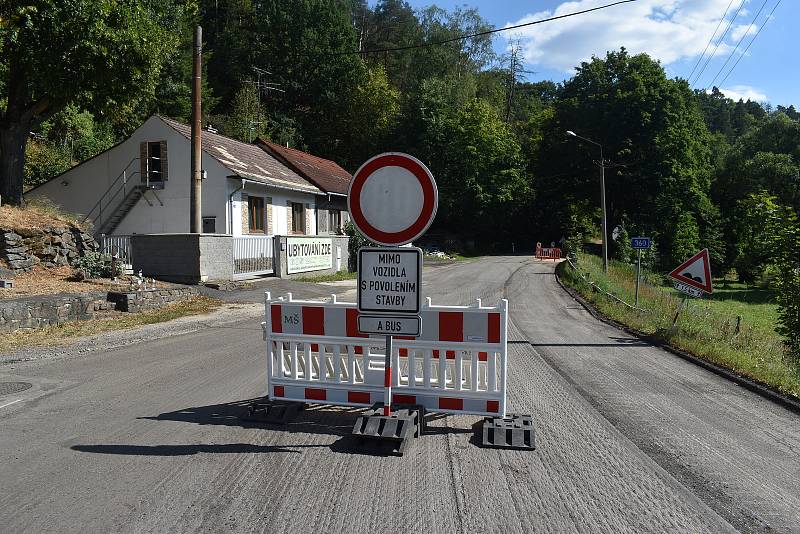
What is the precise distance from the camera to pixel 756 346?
457 inches

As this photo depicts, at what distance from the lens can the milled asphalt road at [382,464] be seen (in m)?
3.91

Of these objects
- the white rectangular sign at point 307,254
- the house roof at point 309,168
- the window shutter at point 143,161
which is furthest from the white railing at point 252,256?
the house roof at point 309,168

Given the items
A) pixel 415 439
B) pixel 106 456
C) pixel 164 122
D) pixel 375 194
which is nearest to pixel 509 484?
pixel 415 439

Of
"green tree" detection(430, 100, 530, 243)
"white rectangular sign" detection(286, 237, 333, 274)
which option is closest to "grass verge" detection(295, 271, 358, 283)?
"white rectangular sign" detection(286, 237, 333, 274)

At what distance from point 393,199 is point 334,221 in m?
32.0

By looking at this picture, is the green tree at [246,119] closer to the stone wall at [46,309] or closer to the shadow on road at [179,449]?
the stone wall at [46,309]

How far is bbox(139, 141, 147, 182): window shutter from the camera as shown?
27878 mm

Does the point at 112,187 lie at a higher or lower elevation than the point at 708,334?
higher

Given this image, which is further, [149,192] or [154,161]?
[149,192]

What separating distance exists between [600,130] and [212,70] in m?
38.6

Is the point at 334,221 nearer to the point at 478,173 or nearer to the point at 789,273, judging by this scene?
the point at 789,273

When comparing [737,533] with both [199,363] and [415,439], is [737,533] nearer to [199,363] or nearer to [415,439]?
[415,439]

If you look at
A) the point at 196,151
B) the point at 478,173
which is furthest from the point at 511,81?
the point at 196,151

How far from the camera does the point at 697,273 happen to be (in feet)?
41.3
